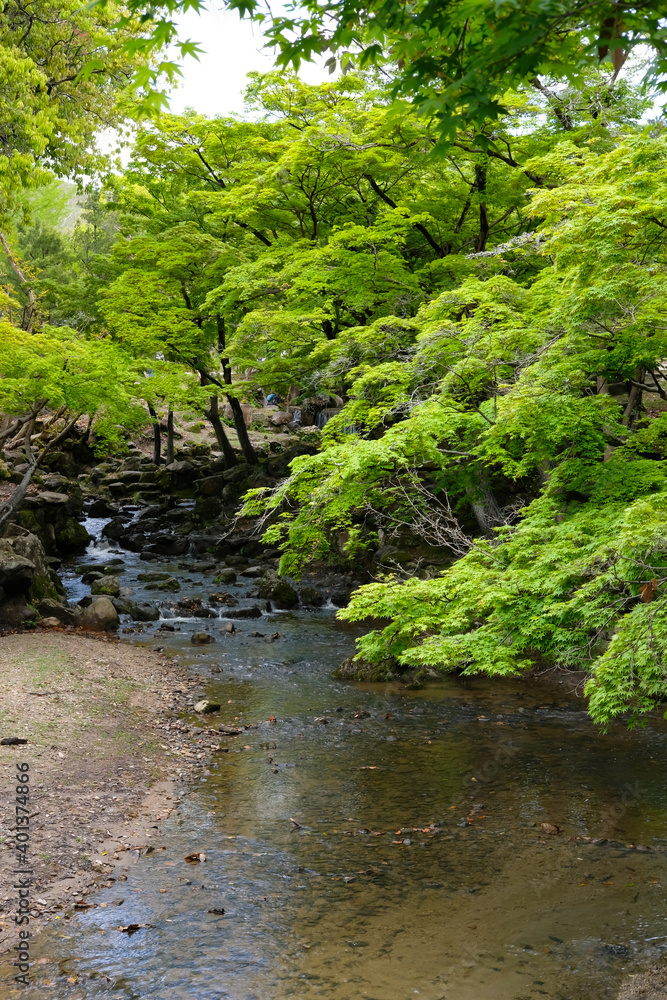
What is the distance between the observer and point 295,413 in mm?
37344

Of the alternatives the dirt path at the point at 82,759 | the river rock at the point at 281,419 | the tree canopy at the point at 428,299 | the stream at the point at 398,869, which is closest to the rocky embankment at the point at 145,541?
the tree canopy at the point at 428,299

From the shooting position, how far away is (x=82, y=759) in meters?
7.47

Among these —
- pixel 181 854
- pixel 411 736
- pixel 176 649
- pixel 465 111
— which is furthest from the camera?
pixel 176 649

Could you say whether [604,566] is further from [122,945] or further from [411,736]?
[122,945]

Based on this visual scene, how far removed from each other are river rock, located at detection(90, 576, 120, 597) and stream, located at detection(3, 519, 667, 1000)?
7032mm

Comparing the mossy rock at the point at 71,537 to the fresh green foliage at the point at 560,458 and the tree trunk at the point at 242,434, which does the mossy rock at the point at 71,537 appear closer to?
the tree trunk at the point at 242,434

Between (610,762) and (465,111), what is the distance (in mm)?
7254

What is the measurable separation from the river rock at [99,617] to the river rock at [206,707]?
15.2ft

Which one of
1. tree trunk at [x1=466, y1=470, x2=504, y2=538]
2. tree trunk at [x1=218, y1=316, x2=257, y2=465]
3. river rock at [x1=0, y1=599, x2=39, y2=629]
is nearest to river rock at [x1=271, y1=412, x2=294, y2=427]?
tree trunk at [x1=218, y1=316, x2=257, y2=465]

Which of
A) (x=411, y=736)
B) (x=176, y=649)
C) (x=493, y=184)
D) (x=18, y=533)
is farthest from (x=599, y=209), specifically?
(x=18, y=533)

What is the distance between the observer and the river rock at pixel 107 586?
16.2m

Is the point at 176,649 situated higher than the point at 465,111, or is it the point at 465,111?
the point at 465,111

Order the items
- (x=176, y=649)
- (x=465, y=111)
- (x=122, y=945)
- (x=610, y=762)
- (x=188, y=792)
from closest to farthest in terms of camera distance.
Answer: (x=465, y=111) → (x=122, y=945) → (x=188, y=792) → (x=610, y=762) → (x=176, y=649)

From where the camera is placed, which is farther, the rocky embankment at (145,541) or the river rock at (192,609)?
the river rock at (192,609)
